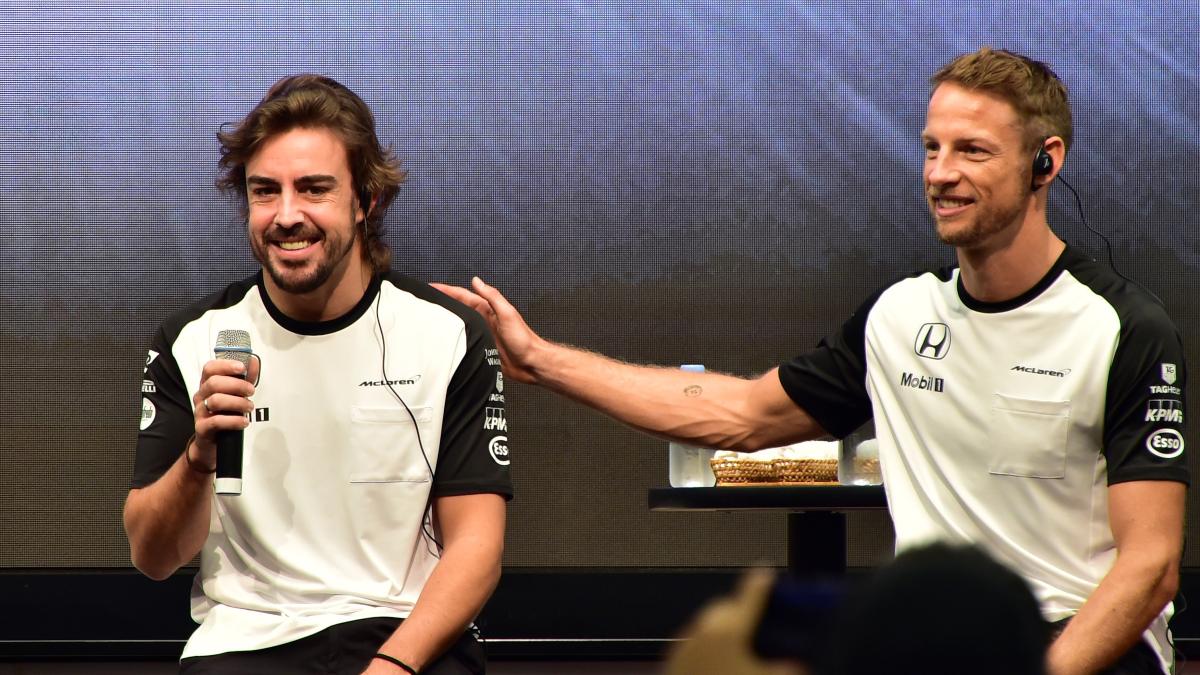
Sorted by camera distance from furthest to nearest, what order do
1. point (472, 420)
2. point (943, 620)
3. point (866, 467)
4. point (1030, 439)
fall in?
point (866, 467) < point (472, 420) < point (1030, 439) < point (943, 620)

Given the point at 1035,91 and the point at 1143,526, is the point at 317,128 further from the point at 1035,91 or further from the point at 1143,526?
the point at 1143,526

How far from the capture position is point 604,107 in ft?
12.2

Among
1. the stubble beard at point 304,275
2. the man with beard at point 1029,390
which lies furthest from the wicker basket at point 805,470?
the stubble beard at point 304,275

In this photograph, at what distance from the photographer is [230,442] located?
1.58 meters

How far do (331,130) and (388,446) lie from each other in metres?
0.46

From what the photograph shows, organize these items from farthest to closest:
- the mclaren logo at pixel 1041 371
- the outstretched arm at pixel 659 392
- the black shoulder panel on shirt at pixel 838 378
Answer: the outstretched arm at pixel 659 392, the black shoulder panel on shirt at pixel 838 378, the mclaren logo at pixel 1041 371

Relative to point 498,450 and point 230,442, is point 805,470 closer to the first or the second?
point 498,450

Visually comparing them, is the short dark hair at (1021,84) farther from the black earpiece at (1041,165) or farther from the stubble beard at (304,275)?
the stubble beard at (304,275)

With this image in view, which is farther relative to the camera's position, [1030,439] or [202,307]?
[202,307]

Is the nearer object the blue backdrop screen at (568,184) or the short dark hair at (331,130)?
the short dark hair at (331,130)

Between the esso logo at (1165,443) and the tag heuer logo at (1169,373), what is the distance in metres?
0.07

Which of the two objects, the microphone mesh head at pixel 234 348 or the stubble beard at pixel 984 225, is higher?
the stubble beard at pixel 984 225

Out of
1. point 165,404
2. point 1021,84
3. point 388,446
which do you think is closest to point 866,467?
point 1021,84

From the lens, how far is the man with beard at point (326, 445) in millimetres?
1760
